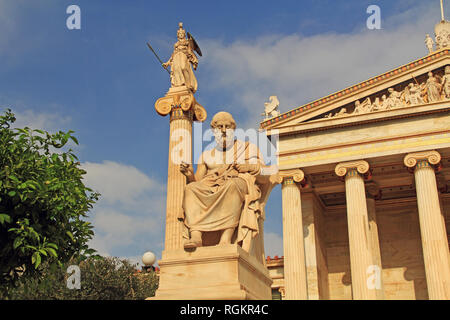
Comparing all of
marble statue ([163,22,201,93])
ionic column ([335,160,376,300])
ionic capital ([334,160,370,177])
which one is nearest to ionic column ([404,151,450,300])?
ionic capital ([334,160,370,177])

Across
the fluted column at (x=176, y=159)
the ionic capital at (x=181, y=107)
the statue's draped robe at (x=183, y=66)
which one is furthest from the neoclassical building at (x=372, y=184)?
the fluted column at (x=176, y=159)

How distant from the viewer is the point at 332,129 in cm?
2745

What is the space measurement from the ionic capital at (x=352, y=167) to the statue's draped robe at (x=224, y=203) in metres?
17.6

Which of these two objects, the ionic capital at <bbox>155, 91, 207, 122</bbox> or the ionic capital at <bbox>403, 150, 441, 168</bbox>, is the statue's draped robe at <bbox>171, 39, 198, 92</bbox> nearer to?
the ionic capital at <bbox>155, 91, 207, 122</bbox>

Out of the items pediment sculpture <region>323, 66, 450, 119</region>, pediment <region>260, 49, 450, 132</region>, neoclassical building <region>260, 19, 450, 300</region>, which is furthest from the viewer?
pediment <region>260, 49, 450, 132</region>

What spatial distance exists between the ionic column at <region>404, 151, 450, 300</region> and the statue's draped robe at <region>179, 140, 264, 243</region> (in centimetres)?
1640

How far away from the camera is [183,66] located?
18.3 m

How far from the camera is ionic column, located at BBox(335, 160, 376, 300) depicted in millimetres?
24281

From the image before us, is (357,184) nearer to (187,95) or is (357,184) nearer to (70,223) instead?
(187,95)

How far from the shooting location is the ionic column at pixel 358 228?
79.7 ft

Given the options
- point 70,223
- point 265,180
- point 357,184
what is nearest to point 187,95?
point 70,223

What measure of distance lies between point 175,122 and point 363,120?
476 inches

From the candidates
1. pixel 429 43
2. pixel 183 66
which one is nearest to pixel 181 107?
pixel 183 66
